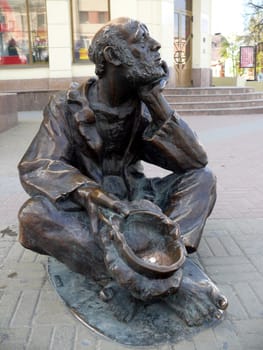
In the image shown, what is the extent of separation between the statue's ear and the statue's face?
75 millimetres

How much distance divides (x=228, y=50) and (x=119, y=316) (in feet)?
157

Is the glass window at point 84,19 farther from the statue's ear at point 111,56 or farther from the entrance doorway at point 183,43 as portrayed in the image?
the statue's ear at point 111,56

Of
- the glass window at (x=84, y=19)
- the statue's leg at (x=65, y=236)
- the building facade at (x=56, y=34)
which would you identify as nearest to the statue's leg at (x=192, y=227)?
the statue's leg at (x=65, y=236)

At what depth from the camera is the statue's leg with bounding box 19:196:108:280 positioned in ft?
8.79

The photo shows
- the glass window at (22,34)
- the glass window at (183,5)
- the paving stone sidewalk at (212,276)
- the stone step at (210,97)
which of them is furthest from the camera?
the glass window at (183,5)

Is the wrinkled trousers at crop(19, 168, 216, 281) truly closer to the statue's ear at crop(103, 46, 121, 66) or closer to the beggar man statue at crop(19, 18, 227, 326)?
the beggar man statue at crop(19, 18, 227, 326)

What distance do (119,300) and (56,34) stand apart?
12.7m

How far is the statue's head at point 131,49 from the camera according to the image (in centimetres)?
270

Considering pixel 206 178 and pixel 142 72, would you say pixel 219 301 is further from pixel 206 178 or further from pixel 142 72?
pixel 142 72

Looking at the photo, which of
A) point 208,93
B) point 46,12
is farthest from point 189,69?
point 46,12

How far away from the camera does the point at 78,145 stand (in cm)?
299

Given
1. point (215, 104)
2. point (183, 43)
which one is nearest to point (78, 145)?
point (215, 104)

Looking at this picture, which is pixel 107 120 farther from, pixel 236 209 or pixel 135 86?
pixel 236 209

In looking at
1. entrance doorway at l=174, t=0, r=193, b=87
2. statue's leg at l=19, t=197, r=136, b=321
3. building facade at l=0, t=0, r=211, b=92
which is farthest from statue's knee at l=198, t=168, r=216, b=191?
entrance doorway at l=174, t=0, r=193, b=87
